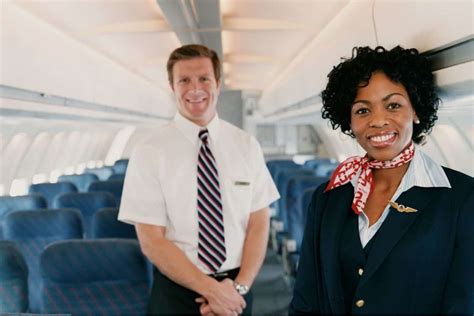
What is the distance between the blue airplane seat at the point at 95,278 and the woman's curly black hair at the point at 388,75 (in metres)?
1.49

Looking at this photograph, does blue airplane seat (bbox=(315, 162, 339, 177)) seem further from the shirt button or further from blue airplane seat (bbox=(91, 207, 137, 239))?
the shirt button

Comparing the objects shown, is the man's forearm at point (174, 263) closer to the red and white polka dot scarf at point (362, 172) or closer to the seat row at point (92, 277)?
the seat row at point (92, 277)

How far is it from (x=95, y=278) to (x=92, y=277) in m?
0.02

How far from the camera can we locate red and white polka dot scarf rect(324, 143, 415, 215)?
149 centimetres

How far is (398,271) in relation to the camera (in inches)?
56.3

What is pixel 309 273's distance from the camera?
1.67 m

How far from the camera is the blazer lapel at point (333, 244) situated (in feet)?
5.10

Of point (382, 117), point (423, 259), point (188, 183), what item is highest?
point (382, 117)

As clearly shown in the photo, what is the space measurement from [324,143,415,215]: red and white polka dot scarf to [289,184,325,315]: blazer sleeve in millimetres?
96

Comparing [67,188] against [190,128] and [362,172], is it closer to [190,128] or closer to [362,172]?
[190,128]

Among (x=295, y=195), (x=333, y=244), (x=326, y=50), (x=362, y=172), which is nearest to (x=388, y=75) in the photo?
(x=362, y=172)

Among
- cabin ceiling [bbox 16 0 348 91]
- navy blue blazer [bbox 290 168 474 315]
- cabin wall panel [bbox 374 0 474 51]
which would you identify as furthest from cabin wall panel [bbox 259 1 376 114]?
navy blue blazer [bbox 290 168 474 315]

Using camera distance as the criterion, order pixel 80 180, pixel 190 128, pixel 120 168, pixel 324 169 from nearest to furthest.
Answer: pixel 190 128 → pixel 80 180 → pixel 324 169 → pixel 120 168

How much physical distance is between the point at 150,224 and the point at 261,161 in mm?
699
